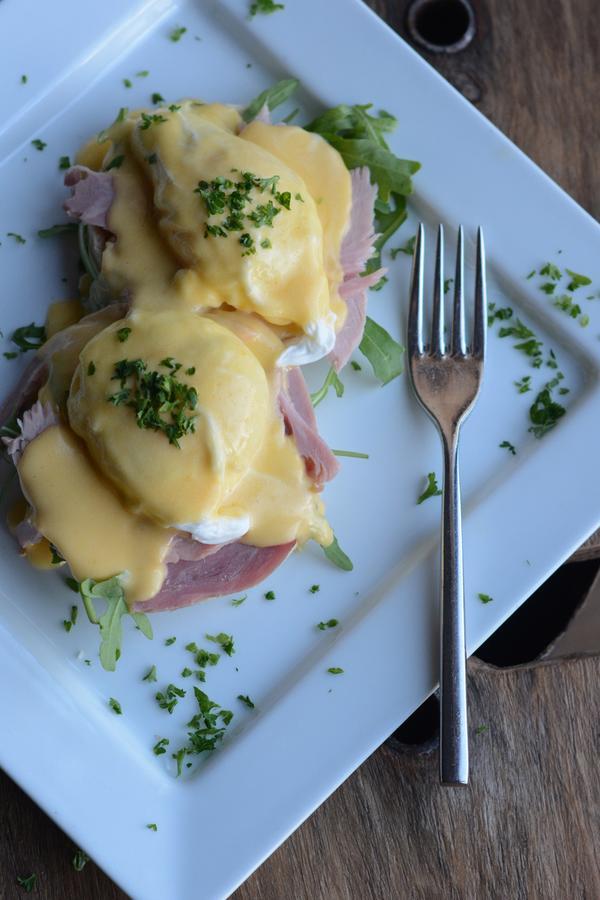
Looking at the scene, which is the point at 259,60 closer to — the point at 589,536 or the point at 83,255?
the point at 83,255

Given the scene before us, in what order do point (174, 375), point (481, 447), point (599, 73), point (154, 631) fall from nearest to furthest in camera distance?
point (174, 375) → point (154, 631) → point (481, 447) → point (599, 73)

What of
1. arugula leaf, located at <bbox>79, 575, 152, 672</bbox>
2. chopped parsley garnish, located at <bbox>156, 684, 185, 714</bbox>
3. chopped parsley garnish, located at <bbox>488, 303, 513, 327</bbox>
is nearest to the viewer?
arugula leaf, located at <bbox>79, 575, 152, 672</bbox>

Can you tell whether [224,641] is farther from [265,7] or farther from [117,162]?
[265,7]

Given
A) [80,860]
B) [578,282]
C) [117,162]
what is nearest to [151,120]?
[117,162]

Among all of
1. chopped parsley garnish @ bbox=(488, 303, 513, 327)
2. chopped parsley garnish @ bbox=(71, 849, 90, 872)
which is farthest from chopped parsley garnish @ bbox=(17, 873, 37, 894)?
chopped parsley garnish @ bbox=(488, 303, 513, 327)

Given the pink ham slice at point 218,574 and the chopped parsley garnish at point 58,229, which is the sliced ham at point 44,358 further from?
the pink ham slice at point 218,574

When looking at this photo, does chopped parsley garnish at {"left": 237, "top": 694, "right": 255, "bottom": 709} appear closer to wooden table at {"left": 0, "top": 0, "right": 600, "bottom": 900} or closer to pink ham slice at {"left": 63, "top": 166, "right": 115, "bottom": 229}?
wooden table at {"left": 0, "top": 0, "right": 600, "bottom": 900}

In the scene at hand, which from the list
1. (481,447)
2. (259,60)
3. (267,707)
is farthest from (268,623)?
(259,60)
